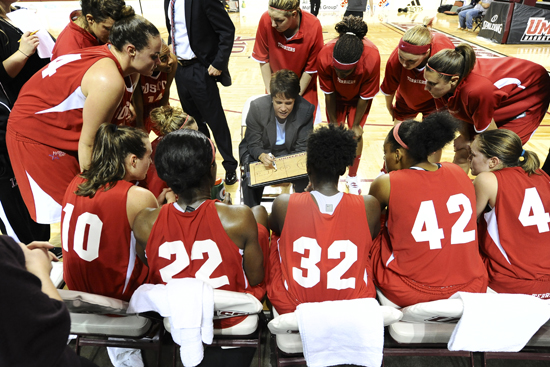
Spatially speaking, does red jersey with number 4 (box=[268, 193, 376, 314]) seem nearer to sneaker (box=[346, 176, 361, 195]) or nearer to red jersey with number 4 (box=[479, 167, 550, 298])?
red jersey with number 4 (box=[479, 167, 550, 298])

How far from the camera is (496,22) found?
33.6 ft

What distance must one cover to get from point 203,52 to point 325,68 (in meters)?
1.16

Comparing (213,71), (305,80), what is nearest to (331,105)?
(305,80)

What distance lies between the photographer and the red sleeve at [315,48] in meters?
3.44

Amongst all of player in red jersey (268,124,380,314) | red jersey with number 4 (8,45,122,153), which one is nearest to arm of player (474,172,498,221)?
player in red jersey (268,124,380,314)

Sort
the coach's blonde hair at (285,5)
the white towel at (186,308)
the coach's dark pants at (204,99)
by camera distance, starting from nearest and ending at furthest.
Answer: the white towel at (186,308) < the coach's blonde hair at (285,5) < the coach's dark pants at (204,99)

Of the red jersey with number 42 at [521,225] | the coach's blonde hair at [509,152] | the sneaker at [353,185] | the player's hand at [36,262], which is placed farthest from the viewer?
the sneaker at [353,185]

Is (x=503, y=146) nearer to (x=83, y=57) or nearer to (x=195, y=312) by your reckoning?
(x=195, y=312)

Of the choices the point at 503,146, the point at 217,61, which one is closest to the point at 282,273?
the point at 503,146

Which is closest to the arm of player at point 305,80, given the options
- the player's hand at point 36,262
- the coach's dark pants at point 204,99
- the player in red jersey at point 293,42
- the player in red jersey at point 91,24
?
the player in red jersey at point 293,42

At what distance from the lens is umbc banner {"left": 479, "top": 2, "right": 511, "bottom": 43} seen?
9.84m

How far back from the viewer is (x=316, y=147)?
5.41ft

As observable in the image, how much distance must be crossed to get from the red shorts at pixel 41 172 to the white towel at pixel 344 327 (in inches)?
68.8

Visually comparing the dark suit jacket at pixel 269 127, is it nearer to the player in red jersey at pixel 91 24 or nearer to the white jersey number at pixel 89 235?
the player in red jersey at pixel 91 24
